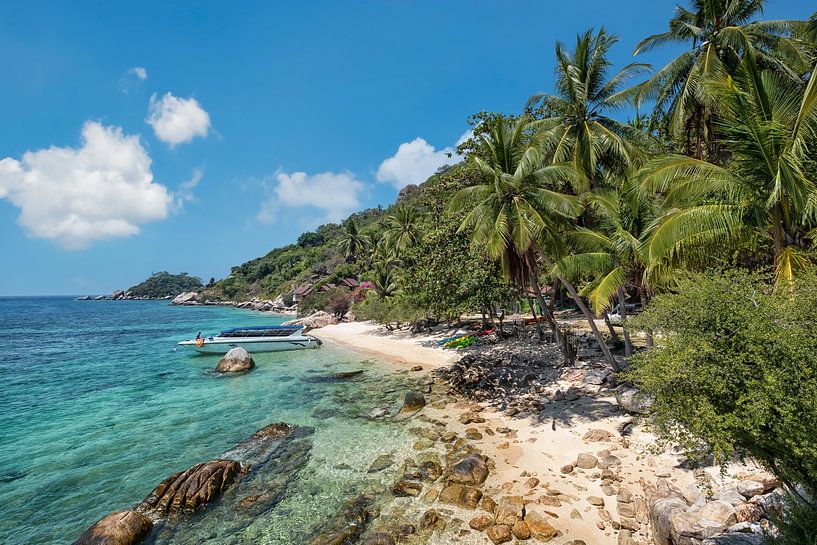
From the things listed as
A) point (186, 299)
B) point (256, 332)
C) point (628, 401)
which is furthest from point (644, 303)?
point (186, 299)

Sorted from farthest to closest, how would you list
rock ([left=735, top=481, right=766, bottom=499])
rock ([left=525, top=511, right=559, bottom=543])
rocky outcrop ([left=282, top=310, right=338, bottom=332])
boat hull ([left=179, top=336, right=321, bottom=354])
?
1. rocky outcrop ([left=282, top=310, right=338, bottom=332])
2. boat hull ([left=179, top=336, right=321, bottom=354])
3. rock ([left=525, top=511, right=559, bottom=543])
4. rock ([left=735, top=481, right=766, bottom=499])

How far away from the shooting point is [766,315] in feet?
14.8

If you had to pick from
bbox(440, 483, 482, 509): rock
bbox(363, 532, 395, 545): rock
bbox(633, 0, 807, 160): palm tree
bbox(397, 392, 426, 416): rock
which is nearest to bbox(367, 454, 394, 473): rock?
bbox(440, 483, 482, 509): rock

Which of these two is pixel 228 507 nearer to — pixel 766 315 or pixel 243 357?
pixel 766 315

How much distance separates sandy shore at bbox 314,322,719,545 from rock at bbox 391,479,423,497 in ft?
4.88

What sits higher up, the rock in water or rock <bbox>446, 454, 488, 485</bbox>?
the rock in water

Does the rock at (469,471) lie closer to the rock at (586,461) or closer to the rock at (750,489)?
the rock at (586,461)

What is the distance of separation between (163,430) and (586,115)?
2288 cm

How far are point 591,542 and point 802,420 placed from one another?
4235 millimetres

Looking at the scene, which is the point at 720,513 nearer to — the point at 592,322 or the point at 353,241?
the point at 592,322

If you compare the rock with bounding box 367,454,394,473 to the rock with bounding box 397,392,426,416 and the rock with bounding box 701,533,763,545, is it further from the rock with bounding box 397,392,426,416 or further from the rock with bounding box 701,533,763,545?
the rock with bounding box 701,533,763,545

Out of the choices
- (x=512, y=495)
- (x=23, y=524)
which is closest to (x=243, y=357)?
(x=23, y=524)

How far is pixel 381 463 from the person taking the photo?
402 inches

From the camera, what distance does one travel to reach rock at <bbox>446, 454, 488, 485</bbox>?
8.82 m
